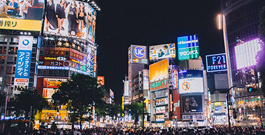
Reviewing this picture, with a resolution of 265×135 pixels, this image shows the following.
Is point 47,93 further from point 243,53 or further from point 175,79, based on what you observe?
point 243,53

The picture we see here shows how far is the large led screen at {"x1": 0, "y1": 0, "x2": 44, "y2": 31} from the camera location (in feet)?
204

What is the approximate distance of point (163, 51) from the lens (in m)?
98.2

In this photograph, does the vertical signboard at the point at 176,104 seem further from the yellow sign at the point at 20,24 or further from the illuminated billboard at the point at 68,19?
the yellow sign at the point at 20,24

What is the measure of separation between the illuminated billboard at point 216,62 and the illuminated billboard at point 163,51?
2814cm

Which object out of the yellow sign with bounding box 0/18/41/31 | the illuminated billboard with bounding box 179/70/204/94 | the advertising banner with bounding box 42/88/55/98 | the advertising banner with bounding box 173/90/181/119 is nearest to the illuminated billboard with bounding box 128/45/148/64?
the advertising banner with bounding box 173/90/181/119

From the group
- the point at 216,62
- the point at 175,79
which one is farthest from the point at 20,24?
the point at 216,62

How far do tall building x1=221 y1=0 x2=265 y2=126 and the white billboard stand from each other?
10.8 metres

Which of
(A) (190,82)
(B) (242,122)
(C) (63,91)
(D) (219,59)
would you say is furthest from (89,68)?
(D) (219,59)

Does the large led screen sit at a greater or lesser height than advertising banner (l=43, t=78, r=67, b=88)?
Answer: greater

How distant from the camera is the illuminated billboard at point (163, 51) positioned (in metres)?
96.6

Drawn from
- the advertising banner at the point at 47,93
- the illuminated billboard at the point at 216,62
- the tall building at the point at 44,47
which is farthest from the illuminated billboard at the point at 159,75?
the advertising banner at the point at 47,93

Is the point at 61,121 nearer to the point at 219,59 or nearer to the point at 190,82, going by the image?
the point at 190,82

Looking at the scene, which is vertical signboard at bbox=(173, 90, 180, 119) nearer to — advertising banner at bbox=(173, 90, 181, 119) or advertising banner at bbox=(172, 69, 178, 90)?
advertising banner at bbox=(173, 90, 181, 119)

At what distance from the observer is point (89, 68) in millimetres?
80812
